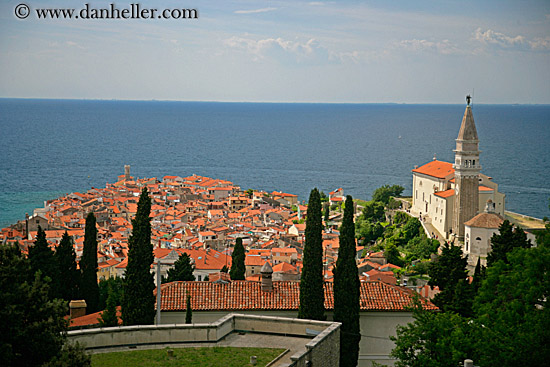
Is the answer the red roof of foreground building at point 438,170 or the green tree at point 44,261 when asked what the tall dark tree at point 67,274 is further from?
the red roof of foreground building at point 438,170

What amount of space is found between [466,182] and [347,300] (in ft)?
77.1

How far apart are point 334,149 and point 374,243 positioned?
240ft

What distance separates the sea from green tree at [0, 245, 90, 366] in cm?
4302

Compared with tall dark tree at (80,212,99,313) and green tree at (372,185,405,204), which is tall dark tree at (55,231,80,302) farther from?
green tree at (372,185,405,204)

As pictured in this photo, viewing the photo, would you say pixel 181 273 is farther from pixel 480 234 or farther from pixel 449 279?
pixel 480 234

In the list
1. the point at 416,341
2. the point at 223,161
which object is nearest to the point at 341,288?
the point at 416,341

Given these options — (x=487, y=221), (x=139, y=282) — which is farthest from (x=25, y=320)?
(x=487, y=221)

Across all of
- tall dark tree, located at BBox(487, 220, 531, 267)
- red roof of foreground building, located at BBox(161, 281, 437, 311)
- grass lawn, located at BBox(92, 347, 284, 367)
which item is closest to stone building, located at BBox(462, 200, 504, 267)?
tall dark tree, located at BBox(487, 220, 531, 267)

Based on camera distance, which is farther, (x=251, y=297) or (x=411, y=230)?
(x=411, y=230)

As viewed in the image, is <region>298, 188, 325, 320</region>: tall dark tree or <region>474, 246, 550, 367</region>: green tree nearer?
<region>474, 246, 550, 367</region>: green tree

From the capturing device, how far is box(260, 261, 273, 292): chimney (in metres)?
14.1

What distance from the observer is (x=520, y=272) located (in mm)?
12031

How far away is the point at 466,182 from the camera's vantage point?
116 ft

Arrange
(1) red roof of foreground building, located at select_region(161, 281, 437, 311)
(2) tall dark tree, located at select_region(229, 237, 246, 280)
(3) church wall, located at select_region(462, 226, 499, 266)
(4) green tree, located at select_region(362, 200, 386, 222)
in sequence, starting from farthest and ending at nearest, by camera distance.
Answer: (4) green tree, located at select_region(362, 200, 386, 222), (3) church wall, located at select_region(462, 226, 499, 266), (2) tall dark tree, located at select_region(229, 237, 246, 280), (1) red roof of foreground building, located at select_region(161, 281, 437, 311)
